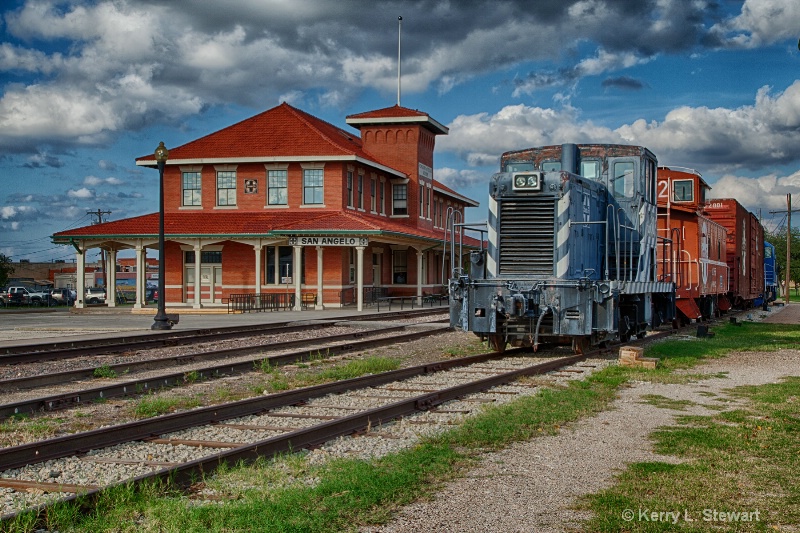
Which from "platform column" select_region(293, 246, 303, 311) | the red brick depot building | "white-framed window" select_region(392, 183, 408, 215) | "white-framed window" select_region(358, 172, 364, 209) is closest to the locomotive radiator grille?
the red brick depot building

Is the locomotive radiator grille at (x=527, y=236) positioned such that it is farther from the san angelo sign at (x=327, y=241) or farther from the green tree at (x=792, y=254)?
the green tree at (x=792, y=254)

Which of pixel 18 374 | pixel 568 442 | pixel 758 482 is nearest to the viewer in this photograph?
pixel 758 482

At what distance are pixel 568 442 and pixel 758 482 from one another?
1.90 m

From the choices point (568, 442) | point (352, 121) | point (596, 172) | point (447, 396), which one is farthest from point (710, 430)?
point (352, 121)

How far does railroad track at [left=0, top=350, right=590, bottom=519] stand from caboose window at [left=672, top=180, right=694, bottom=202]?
14.2 m

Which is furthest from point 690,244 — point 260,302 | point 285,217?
point 285,217

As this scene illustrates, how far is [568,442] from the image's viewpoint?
7727 mm

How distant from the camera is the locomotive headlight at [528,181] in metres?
13.7

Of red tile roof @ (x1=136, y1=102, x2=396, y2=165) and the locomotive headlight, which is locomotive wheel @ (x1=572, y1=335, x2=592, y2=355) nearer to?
the locomotive headlight

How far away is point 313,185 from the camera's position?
1537 inches

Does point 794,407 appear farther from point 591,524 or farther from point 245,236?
point 245,236

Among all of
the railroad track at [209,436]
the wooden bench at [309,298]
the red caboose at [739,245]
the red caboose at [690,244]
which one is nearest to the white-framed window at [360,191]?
the wooden bench at [309,298]

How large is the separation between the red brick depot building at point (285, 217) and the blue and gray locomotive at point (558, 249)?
1865cm
